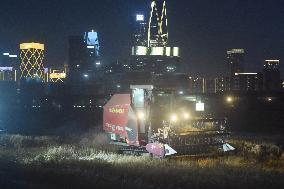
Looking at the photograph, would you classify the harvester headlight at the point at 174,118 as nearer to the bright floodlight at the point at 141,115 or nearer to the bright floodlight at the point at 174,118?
the bright floodlight at the point at 174,118

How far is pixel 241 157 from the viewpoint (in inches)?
917

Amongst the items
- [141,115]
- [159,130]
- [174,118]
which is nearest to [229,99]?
[174,118]

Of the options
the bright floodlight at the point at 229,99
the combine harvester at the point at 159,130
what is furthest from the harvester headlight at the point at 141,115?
the bright floodlight at the point at 229,99

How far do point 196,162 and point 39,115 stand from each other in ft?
160

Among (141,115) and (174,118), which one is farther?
(174,118)

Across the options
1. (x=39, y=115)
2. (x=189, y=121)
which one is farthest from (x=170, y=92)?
(x=39, y=115)

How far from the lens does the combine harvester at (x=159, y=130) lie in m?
22.4

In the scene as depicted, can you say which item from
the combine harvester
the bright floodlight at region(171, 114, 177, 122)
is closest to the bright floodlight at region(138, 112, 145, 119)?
the combine harvester

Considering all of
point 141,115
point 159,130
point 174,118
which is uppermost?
point 141,115

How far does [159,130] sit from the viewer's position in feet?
73.9

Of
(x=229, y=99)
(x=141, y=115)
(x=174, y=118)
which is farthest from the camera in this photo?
(x=229, y=99)

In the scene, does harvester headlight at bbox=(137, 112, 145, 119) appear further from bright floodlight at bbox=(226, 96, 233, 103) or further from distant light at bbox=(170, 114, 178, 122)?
bright floodlight at bbox=(226, 96, 233, 103)

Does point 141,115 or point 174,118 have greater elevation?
point 141,115

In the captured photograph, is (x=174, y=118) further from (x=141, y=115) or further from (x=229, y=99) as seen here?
(x=229, y=99)
